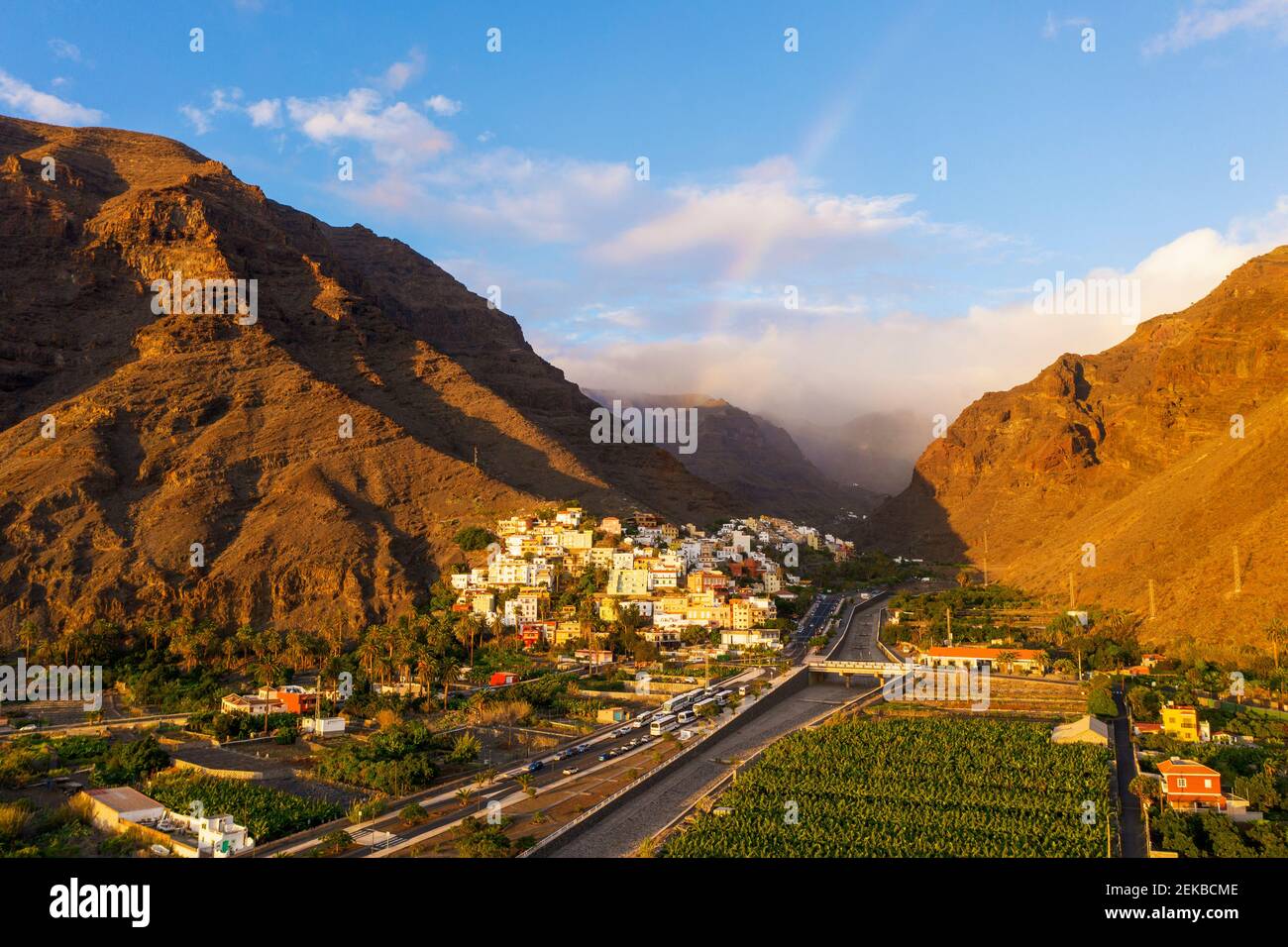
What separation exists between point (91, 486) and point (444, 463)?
92.4ft

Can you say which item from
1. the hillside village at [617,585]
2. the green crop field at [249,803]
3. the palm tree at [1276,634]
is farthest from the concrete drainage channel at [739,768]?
the palm tree at [1276,634]

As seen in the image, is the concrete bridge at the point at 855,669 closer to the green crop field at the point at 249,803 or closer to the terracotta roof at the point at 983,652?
the terracotta roof at the point at 983,652

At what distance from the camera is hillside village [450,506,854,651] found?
62.7m

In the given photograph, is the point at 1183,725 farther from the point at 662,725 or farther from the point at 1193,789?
the point at 662,725

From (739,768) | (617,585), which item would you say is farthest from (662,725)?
(617,585)

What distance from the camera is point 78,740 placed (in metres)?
39.3

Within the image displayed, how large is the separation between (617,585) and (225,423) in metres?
38.7

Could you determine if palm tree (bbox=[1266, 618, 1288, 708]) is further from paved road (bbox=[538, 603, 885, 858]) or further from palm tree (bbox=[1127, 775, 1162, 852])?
palm tree (bbox=[1127, 775, 1162, 852])

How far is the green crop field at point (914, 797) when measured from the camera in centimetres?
2567

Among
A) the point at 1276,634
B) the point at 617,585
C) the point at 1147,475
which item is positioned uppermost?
the point at 1147,475

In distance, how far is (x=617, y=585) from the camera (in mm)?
68875

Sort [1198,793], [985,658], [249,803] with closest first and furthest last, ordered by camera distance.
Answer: [1198,793]
[249,803]
[985,658]
